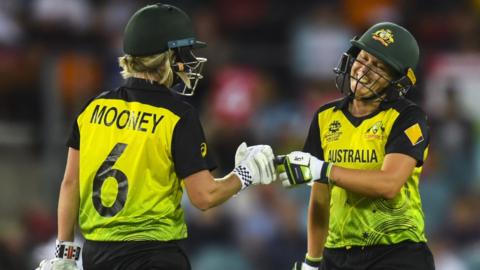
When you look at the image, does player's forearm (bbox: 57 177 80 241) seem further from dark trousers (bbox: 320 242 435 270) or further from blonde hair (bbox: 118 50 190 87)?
dark trousers (bbox: 320 242 435 270)

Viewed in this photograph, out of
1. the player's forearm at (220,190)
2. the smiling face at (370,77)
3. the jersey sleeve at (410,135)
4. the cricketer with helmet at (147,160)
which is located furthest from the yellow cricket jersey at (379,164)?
the player's forearm at (220,190)

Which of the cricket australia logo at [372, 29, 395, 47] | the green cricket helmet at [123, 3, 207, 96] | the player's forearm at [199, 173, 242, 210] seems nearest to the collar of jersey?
the green cricket helmet at [123, 3, 207, 96]

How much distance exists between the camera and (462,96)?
461 inches

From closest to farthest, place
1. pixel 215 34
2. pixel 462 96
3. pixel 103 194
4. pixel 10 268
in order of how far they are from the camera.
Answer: pixel 103 194 → pixel 10 268 → pixel 462 96 → pixel 215 34

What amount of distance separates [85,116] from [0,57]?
5.65m

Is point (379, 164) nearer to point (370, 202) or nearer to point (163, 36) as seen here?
point (370, 202)

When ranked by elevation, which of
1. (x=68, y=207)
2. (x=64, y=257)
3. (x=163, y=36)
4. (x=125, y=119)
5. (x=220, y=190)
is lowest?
(x=64, y=257)

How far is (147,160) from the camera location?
556 cm

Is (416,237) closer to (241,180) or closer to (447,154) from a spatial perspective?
(241,180)

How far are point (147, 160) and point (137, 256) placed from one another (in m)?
0.47

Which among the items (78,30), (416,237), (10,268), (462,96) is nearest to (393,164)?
(416,237)

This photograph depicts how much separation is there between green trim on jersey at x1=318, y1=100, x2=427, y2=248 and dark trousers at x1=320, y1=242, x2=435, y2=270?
0.12 feet

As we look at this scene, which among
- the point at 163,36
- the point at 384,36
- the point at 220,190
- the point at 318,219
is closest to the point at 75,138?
the point at 163,36

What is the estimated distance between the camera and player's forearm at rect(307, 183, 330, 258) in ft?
20.4
